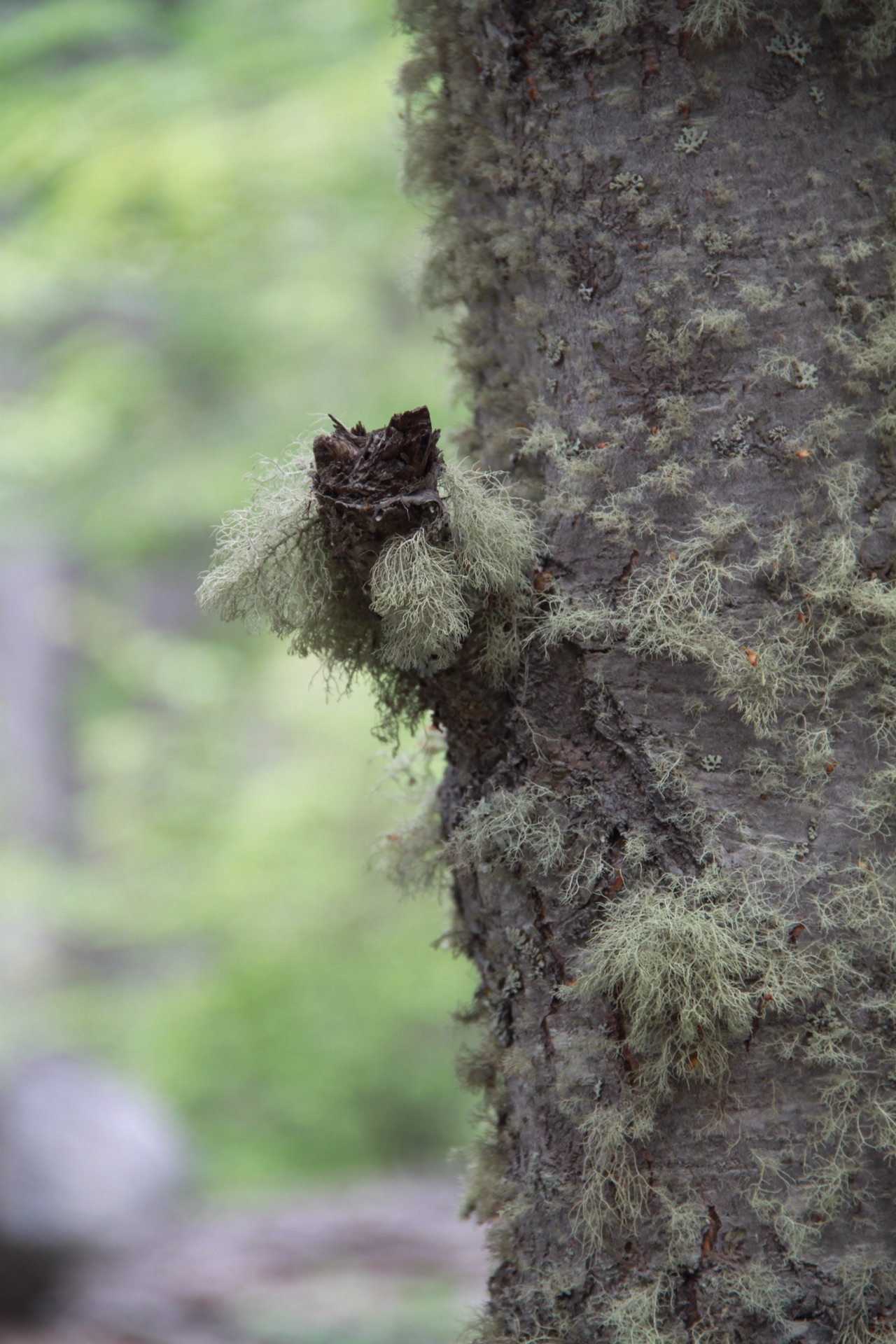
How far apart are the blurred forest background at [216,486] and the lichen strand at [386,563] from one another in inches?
112

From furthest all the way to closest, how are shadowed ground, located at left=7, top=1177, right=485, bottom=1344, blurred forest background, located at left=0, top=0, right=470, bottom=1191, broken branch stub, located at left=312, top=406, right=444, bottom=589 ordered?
blurred forest background, located at left=0, top=0, right=470, bottom=1191
shadowed ground, located at left=7, top=1177, right=485, bottom=1344
broken branch stub, located at left=312, top=406, right=444, bottom=589

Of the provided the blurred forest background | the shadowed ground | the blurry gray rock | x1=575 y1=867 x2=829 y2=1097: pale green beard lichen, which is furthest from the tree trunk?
the blurry gray rock

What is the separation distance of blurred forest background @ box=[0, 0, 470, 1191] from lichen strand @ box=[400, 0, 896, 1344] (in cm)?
290

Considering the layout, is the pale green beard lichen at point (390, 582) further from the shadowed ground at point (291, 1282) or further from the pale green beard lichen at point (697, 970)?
the shadowed ground at point (291, 1282)

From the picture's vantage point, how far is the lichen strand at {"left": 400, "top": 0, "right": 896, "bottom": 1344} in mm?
1020

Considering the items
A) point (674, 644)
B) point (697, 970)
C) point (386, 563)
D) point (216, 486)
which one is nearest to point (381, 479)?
point (386, 563)

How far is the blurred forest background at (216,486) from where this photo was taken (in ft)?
12.8

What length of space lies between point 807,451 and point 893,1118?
706 mm

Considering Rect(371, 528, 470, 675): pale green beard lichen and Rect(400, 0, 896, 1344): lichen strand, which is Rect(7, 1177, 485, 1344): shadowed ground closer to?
Rect(400, 0, 896, 1344): lichen strand

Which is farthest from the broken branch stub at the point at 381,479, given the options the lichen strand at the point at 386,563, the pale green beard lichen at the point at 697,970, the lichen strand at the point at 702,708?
the pale green beard lichen at the point at 697,970

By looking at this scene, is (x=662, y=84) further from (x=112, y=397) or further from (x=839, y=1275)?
(x=112, y=397)

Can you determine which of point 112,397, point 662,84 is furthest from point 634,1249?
point 112,397

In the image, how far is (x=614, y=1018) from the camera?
1.06 m

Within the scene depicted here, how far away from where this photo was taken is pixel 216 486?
5.57 metres
